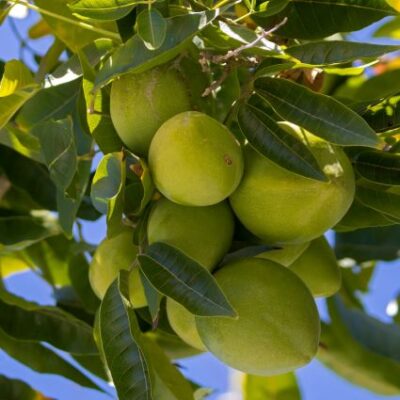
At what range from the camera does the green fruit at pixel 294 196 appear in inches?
45.8

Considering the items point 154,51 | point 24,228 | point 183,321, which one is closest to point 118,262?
point 183,321

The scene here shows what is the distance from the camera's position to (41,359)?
160 cm

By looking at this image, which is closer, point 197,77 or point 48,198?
point 197,77

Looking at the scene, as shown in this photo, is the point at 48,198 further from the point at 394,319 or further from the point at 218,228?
the point at 394,319

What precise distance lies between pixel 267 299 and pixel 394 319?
0.87 meters

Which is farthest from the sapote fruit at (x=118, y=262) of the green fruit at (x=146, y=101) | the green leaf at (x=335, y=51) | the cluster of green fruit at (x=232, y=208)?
the green leaf at (x=335, y=51)

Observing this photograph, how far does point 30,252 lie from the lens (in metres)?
1.84

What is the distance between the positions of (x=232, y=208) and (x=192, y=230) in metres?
0.09

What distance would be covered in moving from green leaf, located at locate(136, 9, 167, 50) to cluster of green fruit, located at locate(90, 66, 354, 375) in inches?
4.6

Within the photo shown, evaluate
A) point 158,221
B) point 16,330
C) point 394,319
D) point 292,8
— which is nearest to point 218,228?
point 158,221

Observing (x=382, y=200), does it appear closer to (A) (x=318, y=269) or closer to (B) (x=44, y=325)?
(A) (x=318, y=269)

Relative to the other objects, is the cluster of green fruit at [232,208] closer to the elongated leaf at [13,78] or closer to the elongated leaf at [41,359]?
the elongated leaf at [13,78]

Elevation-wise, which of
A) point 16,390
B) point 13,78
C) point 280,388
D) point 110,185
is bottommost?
point 280,388

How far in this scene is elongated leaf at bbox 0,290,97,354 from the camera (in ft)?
5.05
